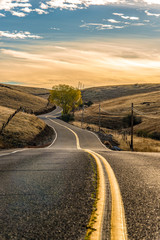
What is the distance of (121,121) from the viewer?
78562mm

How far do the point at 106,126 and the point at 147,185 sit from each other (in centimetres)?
7214

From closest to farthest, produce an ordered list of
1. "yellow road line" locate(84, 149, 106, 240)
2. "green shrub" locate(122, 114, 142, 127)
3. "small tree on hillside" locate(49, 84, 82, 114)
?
"yellow road line" locate(84, 149, 106, 240) → "green shrub" locate(122, 114, 142, 127) → "small tree on hillside" locate(49, 84, 82, 114)

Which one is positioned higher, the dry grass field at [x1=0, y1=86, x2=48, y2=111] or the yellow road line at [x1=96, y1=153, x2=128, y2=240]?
the dry grass field at [x1=0, y1=86, x2=48, y2=111]

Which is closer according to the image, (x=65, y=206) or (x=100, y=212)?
(x=100, y=212)

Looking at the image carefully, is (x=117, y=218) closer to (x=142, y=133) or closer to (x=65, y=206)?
(x=65, y=206)

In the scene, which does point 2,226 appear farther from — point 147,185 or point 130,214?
point 147,185

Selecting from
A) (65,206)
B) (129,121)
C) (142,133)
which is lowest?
(142,133)

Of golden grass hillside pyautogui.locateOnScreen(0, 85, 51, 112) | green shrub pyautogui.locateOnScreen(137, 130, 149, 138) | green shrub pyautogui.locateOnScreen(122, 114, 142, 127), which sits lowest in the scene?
green shrub pyautogui.locateOnScreen(137, 130, 149, 138)

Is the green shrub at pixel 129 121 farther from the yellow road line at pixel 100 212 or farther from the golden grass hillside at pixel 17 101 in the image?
the yellow road line at pixel 100 212

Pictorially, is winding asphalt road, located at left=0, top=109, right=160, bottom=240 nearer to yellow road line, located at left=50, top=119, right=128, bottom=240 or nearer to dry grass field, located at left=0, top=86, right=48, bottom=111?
yellow road line, located at left=50, top=119, right=128, bottom=240

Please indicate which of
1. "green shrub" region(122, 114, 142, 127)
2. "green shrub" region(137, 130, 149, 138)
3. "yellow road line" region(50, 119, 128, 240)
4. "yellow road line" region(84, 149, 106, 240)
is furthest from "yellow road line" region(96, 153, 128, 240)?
"green shrub" region(122, 114, 142, 127)

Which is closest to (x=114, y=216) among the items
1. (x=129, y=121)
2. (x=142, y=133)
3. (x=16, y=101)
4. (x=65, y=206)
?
(x=65, y=206)

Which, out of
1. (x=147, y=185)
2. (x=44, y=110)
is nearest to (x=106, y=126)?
(x=44, y=110)

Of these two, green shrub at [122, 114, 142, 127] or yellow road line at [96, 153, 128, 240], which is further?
green shrub at [122, 114, 142, 127]
